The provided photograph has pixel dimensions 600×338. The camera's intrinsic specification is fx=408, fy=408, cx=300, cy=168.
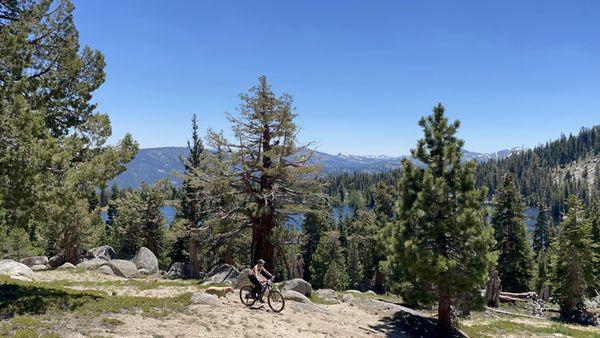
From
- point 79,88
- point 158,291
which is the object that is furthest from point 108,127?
point 158,291

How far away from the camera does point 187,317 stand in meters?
15.2

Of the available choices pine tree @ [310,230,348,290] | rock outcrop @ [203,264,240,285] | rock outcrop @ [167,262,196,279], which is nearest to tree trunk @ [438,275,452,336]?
rock outcrop @ [203,264,240,285]

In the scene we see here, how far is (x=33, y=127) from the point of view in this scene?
44.9 ft

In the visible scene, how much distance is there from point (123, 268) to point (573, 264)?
3596 centimetres

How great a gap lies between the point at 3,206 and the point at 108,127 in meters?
5.10

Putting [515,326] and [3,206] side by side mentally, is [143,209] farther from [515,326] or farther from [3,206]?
[515,326]

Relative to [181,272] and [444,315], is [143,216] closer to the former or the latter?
[181,272]

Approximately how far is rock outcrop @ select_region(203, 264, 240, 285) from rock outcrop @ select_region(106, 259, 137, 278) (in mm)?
8674

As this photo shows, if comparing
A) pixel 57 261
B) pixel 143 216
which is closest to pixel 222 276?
pixel 57 261

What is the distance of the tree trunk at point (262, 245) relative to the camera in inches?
1027

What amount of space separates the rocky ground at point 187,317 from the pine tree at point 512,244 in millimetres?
24628

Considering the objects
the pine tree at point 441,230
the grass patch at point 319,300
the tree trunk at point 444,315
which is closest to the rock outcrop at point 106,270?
the grass patch at point 319,300

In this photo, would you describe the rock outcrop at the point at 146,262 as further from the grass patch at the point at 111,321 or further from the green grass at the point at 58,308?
the grass patch at the point at 111,321

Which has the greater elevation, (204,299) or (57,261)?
(204,299)
